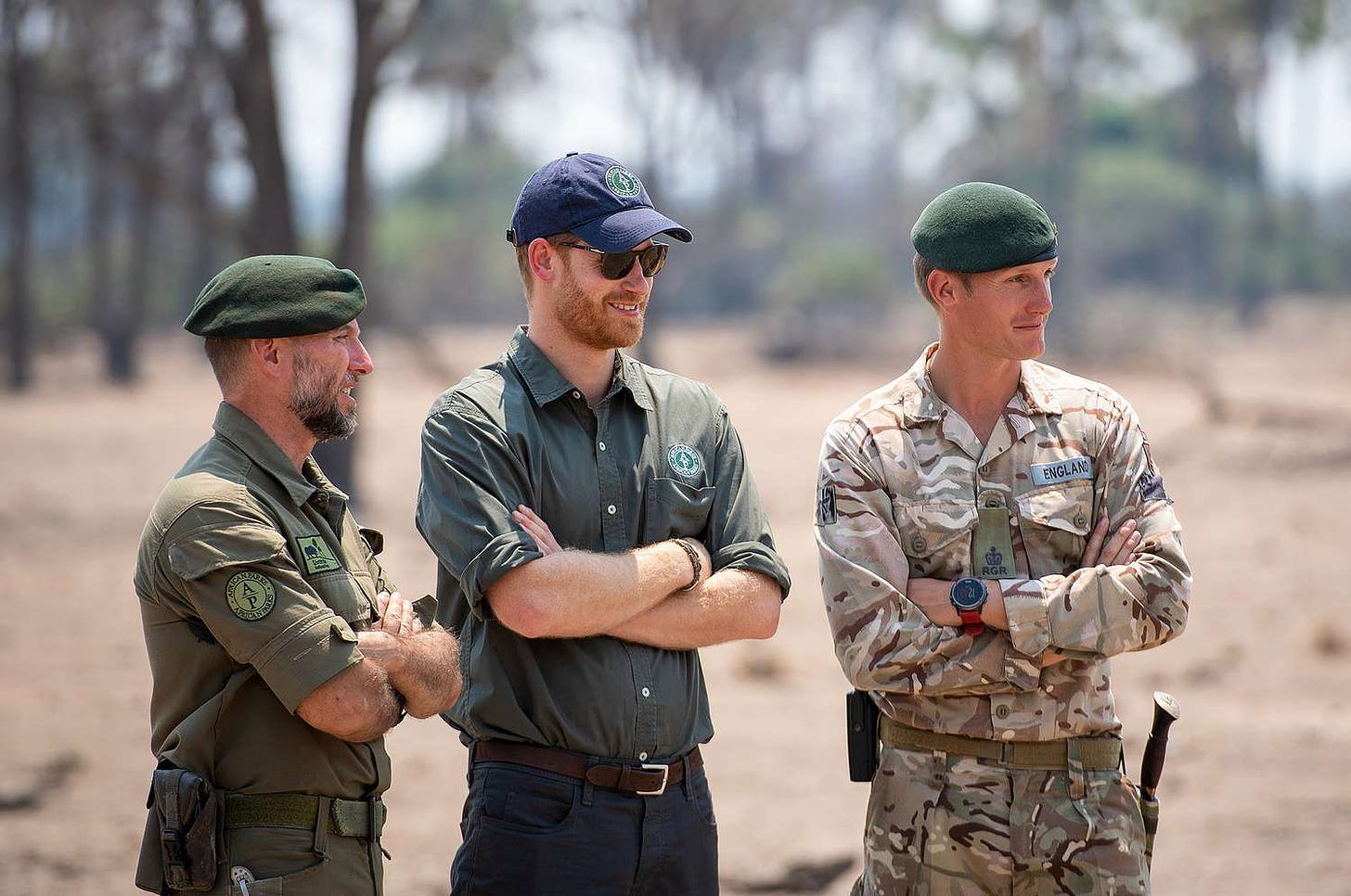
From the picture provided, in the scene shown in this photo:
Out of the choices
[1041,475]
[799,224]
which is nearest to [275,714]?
[1041,475]

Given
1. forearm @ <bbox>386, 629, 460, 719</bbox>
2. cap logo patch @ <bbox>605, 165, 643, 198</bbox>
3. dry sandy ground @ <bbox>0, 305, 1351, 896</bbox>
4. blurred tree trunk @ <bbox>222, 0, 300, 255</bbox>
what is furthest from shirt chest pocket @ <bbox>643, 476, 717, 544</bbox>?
blurred tree trunk @ <bbox>222, 0, 300, 255</bbox>

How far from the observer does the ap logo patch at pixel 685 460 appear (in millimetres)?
3291

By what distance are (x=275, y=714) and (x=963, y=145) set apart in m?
39.3

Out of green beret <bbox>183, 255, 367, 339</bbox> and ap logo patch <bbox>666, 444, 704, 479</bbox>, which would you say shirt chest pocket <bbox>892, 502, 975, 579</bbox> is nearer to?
ap logo patch <bbox>666, 444, 704, 479</bbox>

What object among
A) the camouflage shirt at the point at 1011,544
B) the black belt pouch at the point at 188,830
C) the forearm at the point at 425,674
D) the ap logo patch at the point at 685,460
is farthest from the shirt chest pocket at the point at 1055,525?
the black belt pouch at the point at 188,830

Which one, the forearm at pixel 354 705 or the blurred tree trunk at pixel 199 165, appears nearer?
the forearm at pixel 354 705

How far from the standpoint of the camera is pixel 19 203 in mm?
25156

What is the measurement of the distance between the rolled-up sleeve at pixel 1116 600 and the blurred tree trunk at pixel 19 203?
2169cm

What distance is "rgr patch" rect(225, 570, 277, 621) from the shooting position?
9.27 ft

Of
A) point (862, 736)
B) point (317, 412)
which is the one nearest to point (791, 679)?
point (862, 736)

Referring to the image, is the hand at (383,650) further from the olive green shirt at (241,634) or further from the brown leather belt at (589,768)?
the brown leather belt at (589,768)

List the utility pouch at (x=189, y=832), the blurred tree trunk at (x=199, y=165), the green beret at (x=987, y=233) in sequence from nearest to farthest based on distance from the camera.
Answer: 1. the utility pouch at (x=189, y=832)
2. the green beret at (x=987, y=233)
3. the blurred tree trunk at (x=199, y=165)

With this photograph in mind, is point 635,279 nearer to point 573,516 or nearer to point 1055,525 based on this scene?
point 573,516

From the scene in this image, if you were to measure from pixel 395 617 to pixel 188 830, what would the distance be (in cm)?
58
